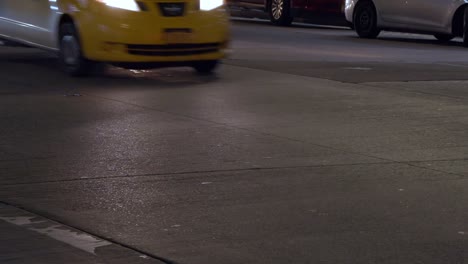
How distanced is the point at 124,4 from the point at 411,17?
9.82 meters

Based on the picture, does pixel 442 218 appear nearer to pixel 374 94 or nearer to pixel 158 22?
pixel 374 94

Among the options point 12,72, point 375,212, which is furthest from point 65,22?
point 375,212

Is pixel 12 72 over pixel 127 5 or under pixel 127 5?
under

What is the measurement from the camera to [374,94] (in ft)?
42.7

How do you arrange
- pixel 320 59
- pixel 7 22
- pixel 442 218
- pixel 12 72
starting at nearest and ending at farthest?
pixel 442 218
pixel 12 72
pixel 7 22
pixel 320 59

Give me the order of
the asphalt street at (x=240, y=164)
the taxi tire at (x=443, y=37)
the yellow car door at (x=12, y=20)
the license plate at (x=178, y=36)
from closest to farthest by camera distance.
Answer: the asphalt street at (x=240, y=164) < the license plate at (x=178, y=36) < the yellow car door at (x=12, y=20) < the taxi tire at (x=443, y=37)

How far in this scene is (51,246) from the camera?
6164 millimetres

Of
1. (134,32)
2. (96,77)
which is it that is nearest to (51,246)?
(134,32)

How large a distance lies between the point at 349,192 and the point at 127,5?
248 inches

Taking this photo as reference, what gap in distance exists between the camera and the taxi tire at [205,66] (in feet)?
47.5

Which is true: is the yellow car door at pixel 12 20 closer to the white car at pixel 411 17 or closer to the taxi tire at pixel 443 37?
the white car at pixel 411 17

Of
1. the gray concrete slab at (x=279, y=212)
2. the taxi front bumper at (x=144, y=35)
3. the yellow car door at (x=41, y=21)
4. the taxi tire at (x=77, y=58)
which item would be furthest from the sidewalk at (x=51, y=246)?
the yellow car door at (x=41, y=21)

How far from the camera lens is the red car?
25.5 metres

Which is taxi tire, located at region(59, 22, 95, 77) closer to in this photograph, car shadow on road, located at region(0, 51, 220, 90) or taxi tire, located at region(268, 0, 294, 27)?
car shadow on road, located at region(0, 51, 220, 90)
